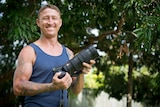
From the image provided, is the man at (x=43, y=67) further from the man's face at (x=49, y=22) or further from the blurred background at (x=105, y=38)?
the blurred background at (x=105, y=38)

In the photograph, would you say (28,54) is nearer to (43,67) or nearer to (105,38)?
(43,67)

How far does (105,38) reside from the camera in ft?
24.5

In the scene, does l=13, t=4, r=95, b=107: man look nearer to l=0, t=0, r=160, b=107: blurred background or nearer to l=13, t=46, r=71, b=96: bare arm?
l=13, t=46, r=71, b=96: bare arm

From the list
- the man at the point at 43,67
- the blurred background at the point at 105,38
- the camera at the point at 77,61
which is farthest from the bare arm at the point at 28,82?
the blurred background at the point at 105,38

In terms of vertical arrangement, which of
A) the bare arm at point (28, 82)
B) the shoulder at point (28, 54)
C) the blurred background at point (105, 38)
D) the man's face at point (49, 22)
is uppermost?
the blurred background at point (105, 38)

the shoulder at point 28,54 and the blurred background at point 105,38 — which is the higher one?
the blurred background at point 105,38

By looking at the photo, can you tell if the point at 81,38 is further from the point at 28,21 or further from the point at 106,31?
the point at 28,21

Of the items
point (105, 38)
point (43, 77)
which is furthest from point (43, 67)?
point (105, 38)

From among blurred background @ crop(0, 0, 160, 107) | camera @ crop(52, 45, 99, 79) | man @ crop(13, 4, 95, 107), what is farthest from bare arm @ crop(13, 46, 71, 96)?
blurred background @ crop(0, 0, 160, 107)

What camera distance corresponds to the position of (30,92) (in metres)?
1.95

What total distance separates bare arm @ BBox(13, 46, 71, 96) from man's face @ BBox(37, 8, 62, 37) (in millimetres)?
147

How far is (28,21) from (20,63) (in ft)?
6.78

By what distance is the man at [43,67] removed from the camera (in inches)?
77.6

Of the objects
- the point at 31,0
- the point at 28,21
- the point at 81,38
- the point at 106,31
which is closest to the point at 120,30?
the point at 106,31
